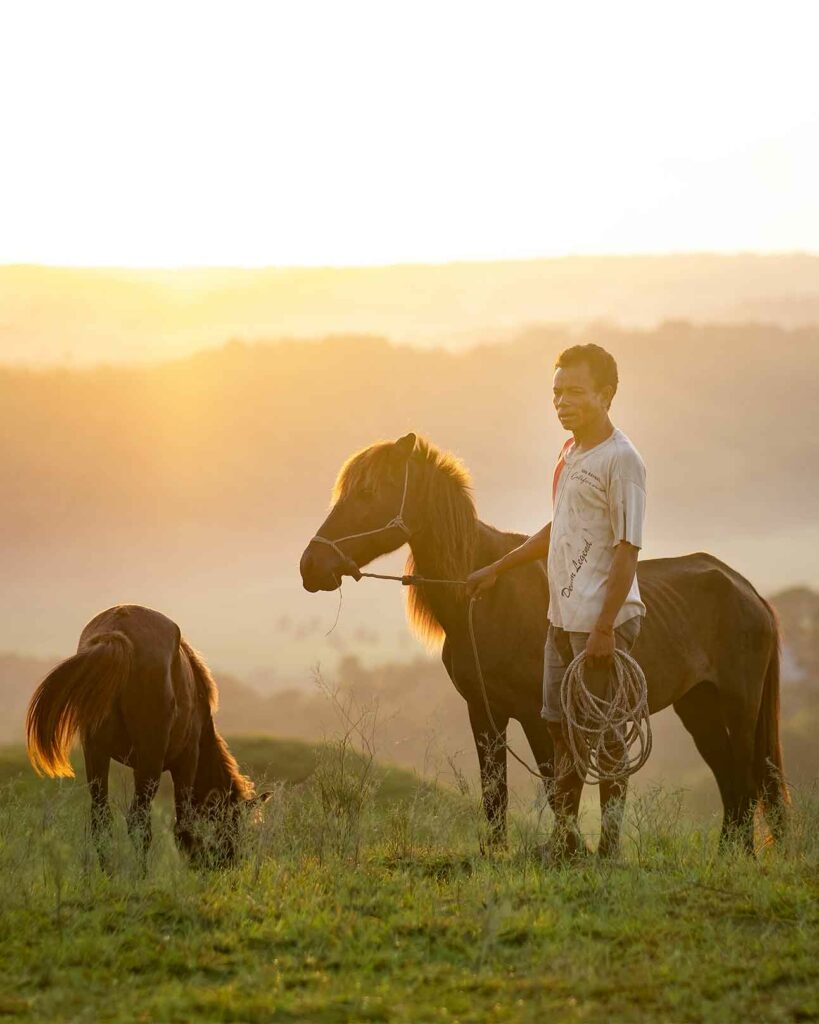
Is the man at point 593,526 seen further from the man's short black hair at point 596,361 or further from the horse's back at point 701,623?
the horse's back at point 701,623

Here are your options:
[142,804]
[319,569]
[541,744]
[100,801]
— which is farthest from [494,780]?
[100,801]

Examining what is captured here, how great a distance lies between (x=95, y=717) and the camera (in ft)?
24.4

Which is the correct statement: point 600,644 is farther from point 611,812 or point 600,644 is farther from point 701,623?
point 701,623

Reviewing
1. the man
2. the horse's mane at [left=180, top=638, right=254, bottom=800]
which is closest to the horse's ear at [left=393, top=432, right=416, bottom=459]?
the man

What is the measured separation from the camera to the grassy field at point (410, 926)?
4.50 metres

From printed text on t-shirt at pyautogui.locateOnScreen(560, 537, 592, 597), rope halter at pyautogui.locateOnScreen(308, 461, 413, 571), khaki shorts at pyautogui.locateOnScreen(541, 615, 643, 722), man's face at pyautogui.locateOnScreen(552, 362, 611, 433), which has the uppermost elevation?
man's face at pyautogui.locateOnScreen(552, 362, 611, 433)

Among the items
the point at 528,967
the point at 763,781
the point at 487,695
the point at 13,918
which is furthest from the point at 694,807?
the point at 13,918

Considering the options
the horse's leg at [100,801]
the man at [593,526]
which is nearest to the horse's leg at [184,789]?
the horse's leg at [100,801]

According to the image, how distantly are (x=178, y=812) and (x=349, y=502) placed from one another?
8.74 ft

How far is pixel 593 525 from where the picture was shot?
5.99 m

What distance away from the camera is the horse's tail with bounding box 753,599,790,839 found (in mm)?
8523

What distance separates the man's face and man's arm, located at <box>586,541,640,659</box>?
0.63 metres

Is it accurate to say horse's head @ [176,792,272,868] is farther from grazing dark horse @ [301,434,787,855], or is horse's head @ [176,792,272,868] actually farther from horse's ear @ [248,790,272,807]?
grazing dark horse @ [301,434,787,855]

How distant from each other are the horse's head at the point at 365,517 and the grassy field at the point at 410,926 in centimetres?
121
